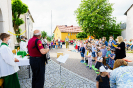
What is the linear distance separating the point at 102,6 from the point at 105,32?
722 centimetres

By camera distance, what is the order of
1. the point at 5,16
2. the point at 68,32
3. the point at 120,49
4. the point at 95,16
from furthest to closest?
the point at 68,32 → the point at 95,16 → the point at 5,16 → the point at 120,49

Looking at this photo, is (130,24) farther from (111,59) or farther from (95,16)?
(111,59)

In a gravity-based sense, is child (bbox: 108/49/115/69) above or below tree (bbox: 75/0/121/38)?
below

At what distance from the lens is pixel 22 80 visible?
4.57 metres

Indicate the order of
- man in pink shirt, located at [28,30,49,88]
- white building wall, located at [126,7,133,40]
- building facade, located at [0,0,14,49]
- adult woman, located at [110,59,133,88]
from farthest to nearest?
white building wall, located at [126,7,133,40]
building facade, located at [0,0,14,49]
man in pink shirt, located at [28,30,49,88]
adult woman, located at [110,59,133,88]

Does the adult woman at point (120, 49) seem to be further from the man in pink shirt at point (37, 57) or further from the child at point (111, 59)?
the man in pink shirt at point (37, 57)

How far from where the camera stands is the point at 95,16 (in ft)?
79.9

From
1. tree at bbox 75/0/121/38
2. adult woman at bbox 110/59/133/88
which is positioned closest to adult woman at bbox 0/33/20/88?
adult woman at bbox 110/59/133/88

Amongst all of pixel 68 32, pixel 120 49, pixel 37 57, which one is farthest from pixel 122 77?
pixel 68 32

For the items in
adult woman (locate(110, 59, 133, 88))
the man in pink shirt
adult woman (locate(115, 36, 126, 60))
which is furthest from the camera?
adult woman (locate(115, 36, 126, 60))

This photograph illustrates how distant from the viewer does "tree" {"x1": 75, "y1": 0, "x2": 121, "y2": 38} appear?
24.0 meters

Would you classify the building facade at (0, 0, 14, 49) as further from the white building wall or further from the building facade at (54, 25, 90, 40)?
the building facade at (54, 25, 90, 40)

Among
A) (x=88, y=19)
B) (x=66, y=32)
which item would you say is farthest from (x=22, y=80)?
(x=66, y=32)

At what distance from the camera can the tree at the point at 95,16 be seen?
24.0m
